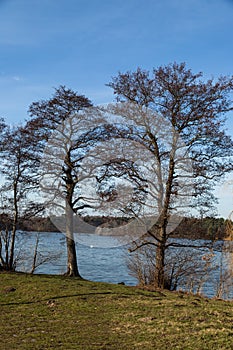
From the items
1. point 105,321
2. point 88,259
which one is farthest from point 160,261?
point 88,259

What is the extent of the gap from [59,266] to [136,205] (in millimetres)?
10024

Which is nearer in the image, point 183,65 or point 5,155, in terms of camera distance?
point 183,65

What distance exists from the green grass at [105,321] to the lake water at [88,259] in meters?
4.01

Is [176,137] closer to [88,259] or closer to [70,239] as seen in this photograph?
[70,239]

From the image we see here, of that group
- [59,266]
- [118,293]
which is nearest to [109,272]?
[59,266]

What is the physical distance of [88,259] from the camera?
2383 centimetres

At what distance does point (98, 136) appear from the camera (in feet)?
47.3

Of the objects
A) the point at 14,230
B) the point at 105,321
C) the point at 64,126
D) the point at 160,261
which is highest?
the point at 64,126

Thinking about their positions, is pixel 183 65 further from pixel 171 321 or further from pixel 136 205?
pixel 171 321

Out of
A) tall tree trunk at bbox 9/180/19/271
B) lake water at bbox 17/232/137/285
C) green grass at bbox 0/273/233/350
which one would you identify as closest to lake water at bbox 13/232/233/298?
lake water at bbox 17/232/137/285

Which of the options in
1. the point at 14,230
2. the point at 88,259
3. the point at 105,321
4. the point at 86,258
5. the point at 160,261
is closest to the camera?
the point at 105,321

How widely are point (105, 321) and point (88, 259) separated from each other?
16.6 m

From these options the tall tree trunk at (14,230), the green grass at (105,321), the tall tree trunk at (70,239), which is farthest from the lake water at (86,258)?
the green grass at (105,321)

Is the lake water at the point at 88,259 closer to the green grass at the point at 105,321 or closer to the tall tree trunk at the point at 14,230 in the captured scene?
the tall tree trunk at the point at 14,230
